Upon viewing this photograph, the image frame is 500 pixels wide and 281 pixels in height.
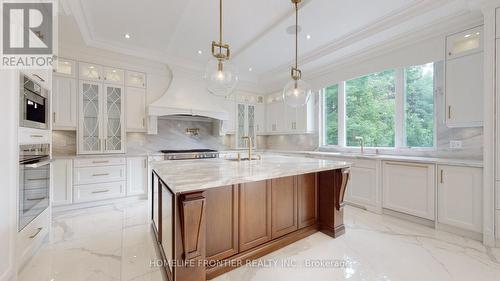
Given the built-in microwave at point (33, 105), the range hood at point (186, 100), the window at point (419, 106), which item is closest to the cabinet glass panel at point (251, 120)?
the range hood at point (186, 100)

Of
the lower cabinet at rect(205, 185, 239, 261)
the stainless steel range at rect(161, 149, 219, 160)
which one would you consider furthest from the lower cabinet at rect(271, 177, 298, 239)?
the stainless steel range at rect(161, 149, 219, 160)

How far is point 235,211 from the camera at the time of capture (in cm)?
184

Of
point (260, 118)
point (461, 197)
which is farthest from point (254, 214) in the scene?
point (260, 118)

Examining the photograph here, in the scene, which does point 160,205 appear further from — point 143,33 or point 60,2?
point 143,33

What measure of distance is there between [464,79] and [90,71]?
558 centimetres

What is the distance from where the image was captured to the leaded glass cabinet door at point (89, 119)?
344 centimetres

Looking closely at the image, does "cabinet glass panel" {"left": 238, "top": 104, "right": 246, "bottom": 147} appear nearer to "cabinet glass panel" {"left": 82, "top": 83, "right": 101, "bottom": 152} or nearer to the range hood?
the range hood

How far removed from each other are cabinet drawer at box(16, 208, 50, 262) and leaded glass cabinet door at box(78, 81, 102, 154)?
56.8 inches

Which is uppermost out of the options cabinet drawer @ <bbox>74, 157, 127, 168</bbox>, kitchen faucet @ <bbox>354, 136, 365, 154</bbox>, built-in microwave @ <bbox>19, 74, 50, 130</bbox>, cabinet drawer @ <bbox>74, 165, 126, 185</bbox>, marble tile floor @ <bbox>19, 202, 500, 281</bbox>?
built-in microwave @ <bbox>19, 74, 50, 130</bbox>

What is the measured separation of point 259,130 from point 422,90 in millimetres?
3586

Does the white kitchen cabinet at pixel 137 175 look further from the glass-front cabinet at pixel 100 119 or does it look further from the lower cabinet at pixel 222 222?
the lower cabinet at pixel 222 222

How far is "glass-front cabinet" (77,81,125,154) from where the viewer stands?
346 centimetres

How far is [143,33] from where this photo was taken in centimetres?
325

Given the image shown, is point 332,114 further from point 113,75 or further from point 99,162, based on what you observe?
point 99,162
